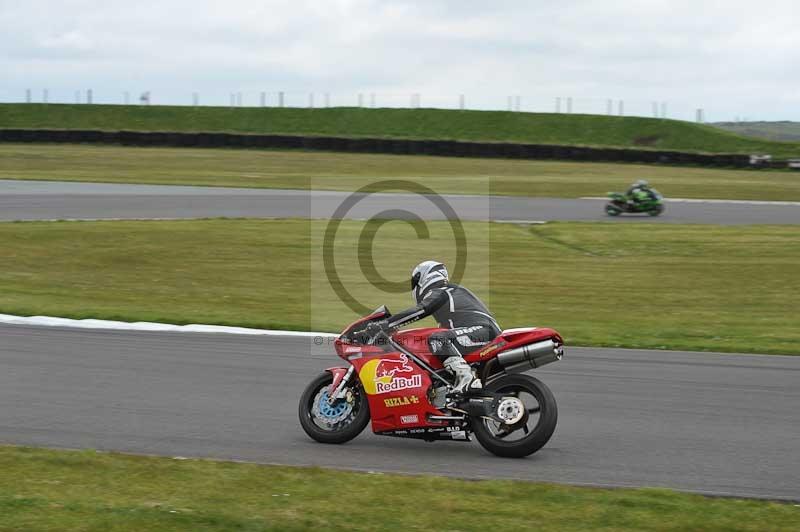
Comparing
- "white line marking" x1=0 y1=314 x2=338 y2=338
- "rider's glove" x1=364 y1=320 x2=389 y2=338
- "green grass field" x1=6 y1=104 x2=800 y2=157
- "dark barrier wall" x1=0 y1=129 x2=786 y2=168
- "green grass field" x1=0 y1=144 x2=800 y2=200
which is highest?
"green grass field" x1=6 y1=104 x2=800 y2=157

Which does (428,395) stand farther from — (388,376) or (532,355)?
Answer: (532,355)

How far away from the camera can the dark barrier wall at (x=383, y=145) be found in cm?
4956

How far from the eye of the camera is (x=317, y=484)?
7.03 metres

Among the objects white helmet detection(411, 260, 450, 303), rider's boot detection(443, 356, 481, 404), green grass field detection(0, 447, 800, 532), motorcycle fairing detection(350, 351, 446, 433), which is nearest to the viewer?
green grass field detection(0, 447, 800, 532)

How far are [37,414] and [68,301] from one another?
25.5 feet

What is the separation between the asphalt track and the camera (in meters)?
7.75

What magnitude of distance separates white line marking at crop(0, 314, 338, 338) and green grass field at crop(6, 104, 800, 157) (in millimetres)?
48016

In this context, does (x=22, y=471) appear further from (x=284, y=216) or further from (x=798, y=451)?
(x=284, y=216)

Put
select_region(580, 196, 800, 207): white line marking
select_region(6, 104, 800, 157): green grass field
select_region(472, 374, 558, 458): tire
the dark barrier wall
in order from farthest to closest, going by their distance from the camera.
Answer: select_region(6, 104, 800, 157): green grass field, the dark barrier wall, select_region(580, 196, 800, 207): white line marking, select_region(472, 374, 558, 458): tire

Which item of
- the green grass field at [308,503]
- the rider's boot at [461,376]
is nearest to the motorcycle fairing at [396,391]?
the rider's boot at [461,376]

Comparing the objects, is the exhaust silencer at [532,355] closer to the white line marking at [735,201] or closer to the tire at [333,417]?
the tire at [333,417]

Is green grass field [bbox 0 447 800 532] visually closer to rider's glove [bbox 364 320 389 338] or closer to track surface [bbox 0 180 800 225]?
rider's glove [bbox 364 320 389 338]

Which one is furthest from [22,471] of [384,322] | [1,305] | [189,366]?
[1,305]

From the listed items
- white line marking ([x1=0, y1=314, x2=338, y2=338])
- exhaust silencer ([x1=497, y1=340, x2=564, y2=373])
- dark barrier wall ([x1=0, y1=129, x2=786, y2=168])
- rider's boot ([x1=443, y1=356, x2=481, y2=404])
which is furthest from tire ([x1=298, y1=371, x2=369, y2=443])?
dark barrier wall ([x1=0, y1=129, x2=786, y2=168])
